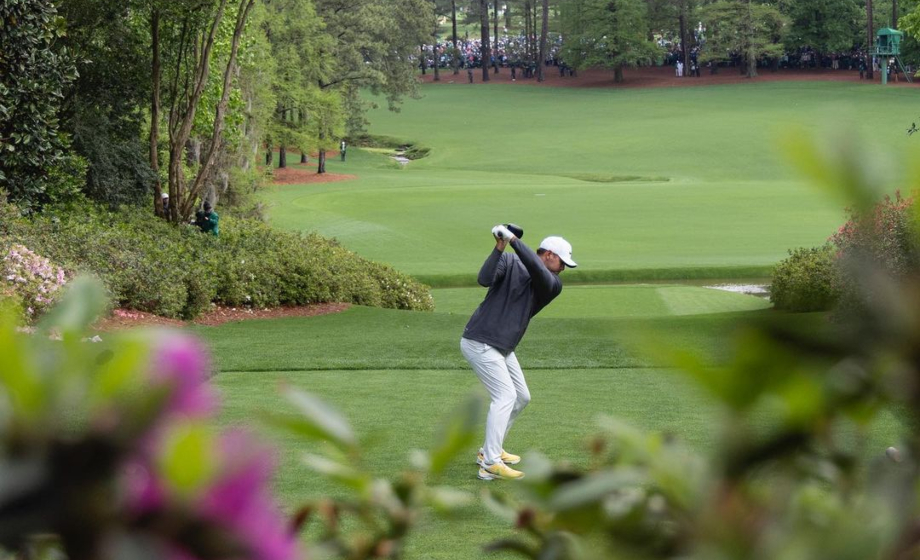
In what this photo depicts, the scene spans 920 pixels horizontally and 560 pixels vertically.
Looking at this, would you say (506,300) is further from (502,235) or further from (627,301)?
(627,301)

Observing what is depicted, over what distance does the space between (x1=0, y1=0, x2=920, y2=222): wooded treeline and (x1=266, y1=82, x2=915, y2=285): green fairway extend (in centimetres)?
367

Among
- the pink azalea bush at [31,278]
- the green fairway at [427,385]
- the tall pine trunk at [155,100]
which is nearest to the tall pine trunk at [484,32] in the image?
the tall pine trunk at [155,100]

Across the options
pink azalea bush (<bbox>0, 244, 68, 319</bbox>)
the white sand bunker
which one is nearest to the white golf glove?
pink azalea bush (<bbox>0, 244, 68, 319</bbox>)

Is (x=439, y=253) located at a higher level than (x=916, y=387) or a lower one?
lower

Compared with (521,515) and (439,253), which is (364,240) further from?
(521,515)

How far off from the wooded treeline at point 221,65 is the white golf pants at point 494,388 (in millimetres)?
11803

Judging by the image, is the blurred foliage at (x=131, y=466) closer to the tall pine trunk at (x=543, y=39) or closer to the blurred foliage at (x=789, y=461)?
the blurred foliage at (x=789, y=461)

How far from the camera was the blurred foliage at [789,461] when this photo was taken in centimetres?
41

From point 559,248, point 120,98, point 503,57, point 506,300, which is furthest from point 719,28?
point 506,300

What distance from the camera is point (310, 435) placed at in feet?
1.71

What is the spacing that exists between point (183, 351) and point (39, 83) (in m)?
18.4

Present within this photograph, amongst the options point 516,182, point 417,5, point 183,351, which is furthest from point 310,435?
point 417,5

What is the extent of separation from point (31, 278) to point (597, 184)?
33310mm

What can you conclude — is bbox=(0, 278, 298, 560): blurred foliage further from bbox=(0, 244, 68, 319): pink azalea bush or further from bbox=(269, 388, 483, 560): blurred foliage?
bbox=(0, 244, 68, 319): pink azalea bush
